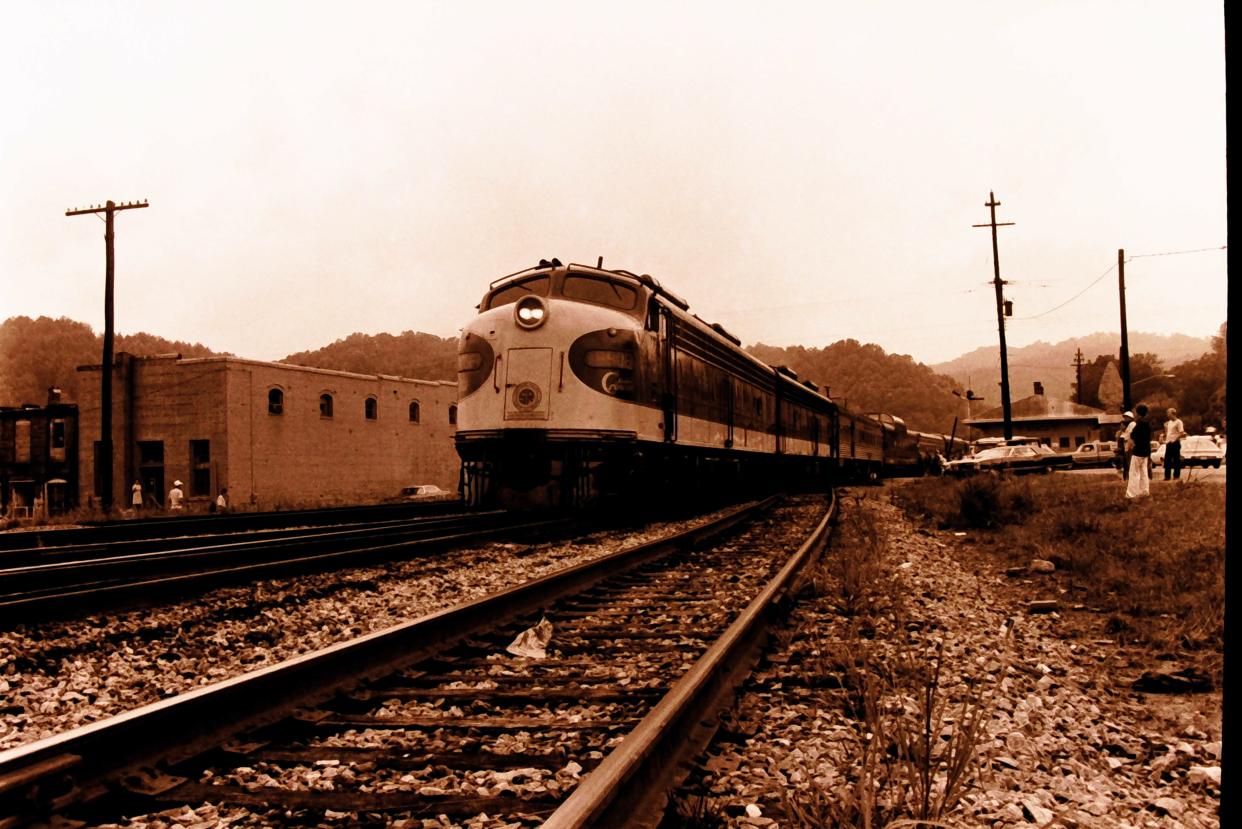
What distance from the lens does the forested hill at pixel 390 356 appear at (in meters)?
82.1

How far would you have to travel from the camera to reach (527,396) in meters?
11.0

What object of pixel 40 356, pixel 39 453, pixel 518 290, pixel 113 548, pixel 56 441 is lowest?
pixel 113 548

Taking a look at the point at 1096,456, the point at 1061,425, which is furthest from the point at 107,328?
the point at 1061,425

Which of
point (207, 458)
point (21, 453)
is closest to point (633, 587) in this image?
point (207, 458)

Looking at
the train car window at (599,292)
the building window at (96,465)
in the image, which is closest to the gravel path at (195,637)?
the train car window at (599,292)

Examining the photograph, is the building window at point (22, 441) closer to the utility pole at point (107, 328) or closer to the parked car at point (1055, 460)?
the utility pole at point (107, 328)

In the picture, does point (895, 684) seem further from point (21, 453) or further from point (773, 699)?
point (21, 453)

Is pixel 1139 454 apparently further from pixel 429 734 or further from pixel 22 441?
pixel 22 441

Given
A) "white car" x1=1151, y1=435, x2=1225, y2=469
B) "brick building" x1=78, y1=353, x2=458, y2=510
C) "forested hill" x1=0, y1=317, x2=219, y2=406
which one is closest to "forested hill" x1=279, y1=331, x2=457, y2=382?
"forested hill" x1=0, y1=317, x2=219, y2=406

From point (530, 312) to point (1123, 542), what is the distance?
734 centimetres

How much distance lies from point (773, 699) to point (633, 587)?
10.1ft

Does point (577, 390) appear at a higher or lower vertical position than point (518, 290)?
lower

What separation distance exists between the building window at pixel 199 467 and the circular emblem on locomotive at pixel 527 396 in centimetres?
3595

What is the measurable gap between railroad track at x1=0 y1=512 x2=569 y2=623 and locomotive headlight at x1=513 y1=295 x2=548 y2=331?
258 centimetres
